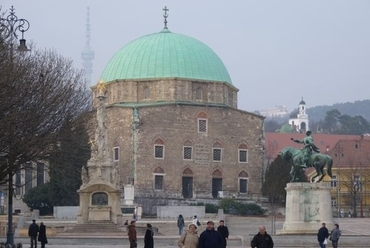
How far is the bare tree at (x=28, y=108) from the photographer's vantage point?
2910 centimetres

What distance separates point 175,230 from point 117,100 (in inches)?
1135

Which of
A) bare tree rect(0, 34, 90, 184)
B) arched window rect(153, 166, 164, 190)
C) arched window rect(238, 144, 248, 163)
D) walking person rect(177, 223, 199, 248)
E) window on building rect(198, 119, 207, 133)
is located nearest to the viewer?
walking person rect(177, 223, 199, 248)

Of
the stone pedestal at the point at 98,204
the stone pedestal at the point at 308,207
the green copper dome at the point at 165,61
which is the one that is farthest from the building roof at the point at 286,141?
the stone pedestal at the point at 308,207

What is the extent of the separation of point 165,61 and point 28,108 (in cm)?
5234

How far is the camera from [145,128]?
80.6 metres

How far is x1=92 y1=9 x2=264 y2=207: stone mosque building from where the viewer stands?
8019 centimetres

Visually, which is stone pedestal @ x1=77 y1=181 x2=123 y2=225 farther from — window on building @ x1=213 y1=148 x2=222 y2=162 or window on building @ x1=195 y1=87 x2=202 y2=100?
window on building @ x1=195 y1=87 x2=202 y2=100

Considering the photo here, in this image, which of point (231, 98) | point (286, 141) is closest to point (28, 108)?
point (231, 98)

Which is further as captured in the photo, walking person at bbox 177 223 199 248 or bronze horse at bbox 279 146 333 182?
bronze horse at bbox 279 146 333 182

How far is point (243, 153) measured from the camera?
3310 inches

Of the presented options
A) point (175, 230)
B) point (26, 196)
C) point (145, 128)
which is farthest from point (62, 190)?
point (175, 230)

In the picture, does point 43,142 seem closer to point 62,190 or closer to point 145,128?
point 62,190

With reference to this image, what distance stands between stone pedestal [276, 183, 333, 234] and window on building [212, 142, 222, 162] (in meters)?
39.4

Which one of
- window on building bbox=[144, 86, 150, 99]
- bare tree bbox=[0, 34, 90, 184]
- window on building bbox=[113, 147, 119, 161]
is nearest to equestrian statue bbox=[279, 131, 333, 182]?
bare tree bbox=[0, 34, 90, 184]
